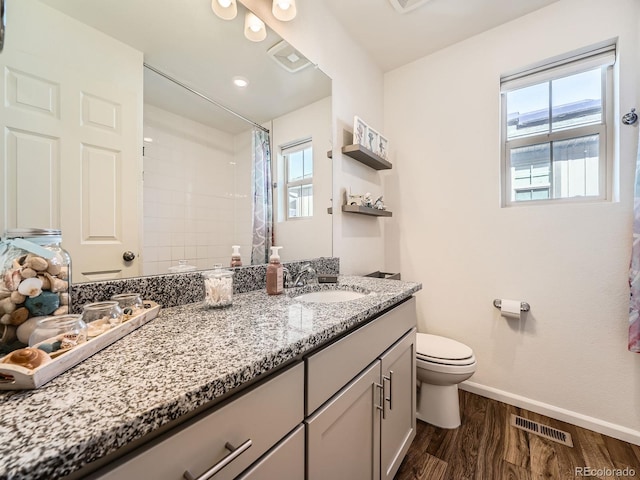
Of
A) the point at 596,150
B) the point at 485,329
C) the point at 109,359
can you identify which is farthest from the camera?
the point at 485,329

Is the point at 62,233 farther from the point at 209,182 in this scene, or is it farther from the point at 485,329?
the point at 485,329

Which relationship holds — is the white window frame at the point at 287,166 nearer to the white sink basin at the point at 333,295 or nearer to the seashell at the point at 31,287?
the white sink basin at the point at 333,295

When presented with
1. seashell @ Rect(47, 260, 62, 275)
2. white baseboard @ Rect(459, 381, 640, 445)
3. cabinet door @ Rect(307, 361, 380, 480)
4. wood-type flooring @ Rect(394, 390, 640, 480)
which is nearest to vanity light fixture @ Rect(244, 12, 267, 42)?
seashell @ Rect(47, 260, 62, 275)

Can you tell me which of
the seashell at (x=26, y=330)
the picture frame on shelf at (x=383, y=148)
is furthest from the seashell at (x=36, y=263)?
the picture frame on shelf at (x=383, y=148)

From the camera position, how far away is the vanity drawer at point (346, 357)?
67 cm

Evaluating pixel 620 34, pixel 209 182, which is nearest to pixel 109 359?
pixel 209 182

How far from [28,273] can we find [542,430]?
2.36 metres

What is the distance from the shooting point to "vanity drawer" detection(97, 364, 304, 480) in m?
0.37

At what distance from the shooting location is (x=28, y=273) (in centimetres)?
54

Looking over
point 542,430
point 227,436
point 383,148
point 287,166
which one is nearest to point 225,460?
point 227,436

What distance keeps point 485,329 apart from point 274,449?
5.90ft

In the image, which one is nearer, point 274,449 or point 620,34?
point 274,449

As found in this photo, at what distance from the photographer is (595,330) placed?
4.91 feet

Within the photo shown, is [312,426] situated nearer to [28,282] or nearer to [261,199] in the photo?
[28,282]
